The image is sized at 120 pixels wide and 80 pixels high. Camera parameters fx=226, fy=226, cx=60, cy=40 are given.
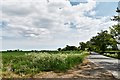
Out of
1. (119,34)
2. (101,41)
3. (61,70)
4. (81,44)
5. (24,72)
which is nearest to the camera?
(24,72)

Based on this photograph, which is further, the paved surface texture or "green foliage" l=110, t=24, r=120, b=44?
"green foliage" l=110, t=24, r=120, b=44

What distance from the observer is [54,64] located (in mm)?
13461

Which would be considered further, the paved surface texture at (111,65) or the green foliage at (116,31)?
the green foliage at (116,31)

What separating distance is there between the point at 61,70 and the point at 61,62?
4.48 ft

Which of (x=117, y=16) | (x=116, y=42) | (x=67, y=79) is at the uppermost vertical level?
(x=117, y=16)

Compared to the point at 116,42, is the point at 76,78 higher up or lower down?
lower down

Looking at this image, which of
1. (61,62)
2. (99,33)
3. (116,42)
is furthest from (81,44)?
(61,62)

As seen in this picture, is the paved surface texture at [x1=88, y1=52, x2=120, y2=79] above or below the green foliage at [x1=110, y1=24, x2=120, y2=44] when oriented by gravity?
below

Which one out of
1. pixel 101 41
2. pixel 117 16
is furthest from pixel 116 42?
pixel 101 41

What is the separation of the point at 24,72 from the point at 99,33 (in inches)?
2153

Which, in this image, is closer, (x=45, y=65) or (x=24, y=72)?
(x=24, y=72)

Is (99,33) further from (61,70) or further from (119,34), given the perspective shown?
(61,70)

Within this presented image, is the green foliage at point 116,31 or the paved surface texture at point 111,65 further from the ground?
the green foliage at point 116,31

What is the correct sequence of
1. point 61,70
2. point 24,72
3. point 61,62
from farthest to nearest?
point 61,62, point 61,70, point 24,72
